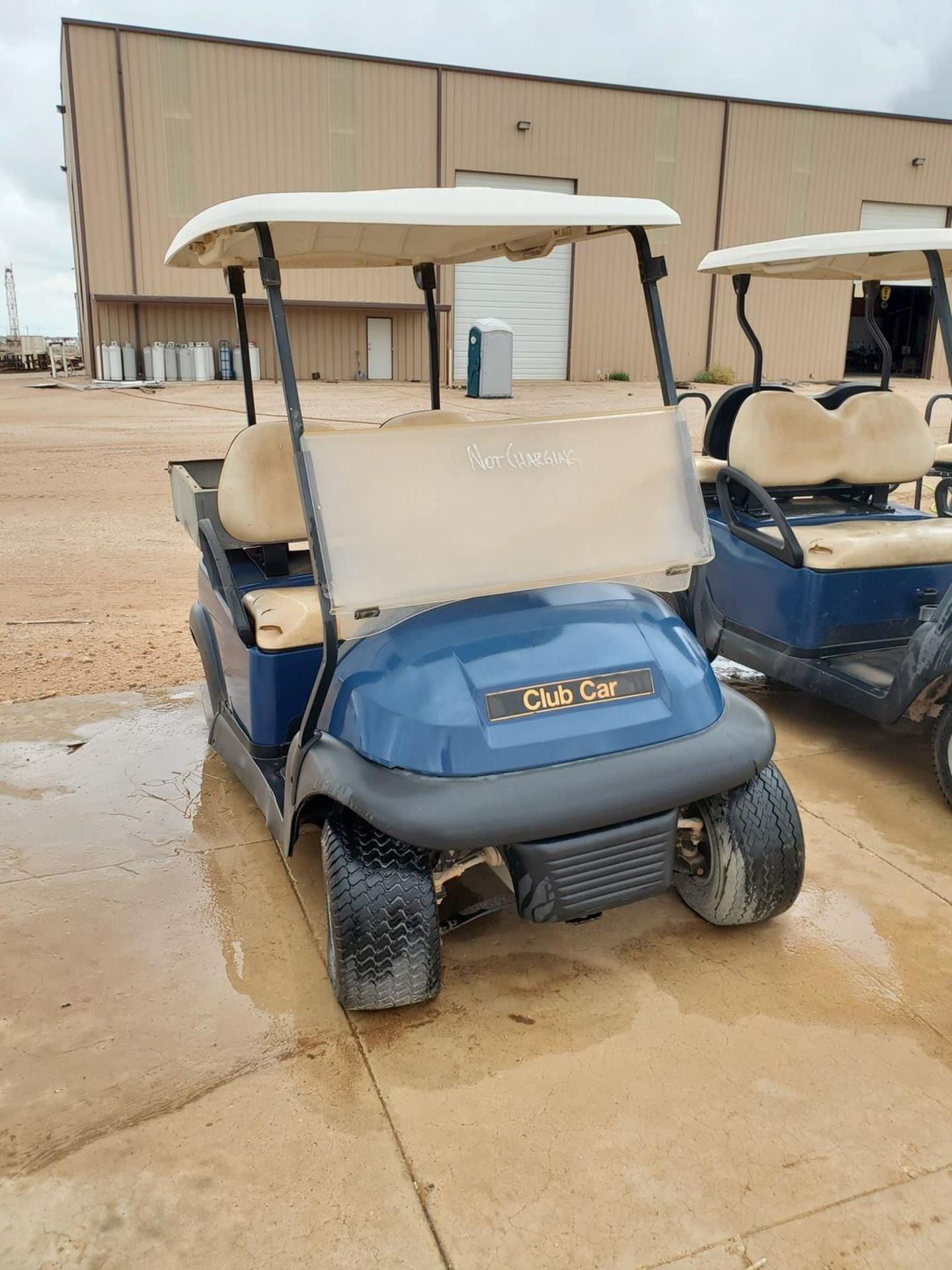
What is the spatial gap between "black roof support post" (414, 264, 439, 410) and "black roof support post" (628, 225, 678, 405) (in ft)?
3.40

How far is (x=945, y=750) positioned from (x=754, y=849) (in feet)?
3.79

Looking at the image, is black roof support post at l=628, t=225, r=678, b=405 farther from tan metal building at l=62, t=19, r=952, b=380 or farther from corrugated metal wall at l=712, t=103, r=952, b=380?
corrugated metal wall at l=712, t=103, r=952, b=380

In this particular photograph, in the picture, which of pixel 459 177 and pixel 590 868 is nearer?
pixel 590 868

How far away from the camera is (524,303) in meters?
19.5

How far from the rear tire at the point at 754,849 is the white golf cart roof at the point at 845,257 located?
1853mm

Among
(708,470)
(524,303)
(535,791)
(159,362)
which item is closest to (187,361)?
(159,362)

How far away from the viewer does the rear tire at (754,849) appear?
228cm

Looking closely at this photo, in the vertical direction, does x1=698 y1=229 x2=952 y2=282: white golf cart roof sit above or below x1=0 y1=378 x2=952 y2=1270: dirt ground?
above

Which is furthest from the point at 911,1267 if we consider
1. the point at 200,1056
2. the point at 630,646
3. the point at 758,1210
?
the point at 200,1056

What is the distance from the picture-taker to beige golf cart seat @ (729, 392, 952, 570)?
3.88 meters

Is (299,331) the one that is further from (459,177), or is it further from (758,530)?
(758,530)

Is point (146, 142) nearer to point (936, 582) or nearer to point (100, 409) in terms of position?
point (100, 409)

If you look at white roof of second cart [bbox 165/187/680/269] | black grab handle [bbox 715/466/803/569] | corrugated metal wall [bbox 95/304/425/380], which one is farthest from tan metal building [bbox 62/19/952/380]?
white roof of second cart [bbox 165/187/680/269]

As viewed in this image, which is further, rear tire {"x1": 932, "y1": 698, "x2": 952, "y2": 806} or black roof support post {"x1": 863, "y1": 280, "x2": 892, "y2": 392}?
black roof support post {"x1": 863, "y1": 280, "x2": 892, "y2": 392}
